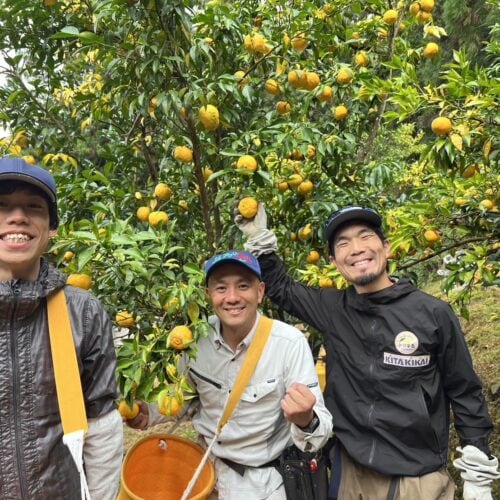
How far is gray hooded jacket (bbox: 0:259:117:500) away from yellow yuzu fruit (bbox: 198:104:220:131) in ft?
3.10

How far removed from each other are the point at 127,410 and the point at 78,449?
1.43ft

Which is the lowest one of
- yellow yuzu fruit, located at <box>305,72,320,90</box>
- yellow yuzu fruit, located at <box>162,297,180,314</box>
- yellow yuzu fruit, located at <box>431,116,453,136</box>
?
yellow yuzu fruit, located at <box>162,297,180,314</box>

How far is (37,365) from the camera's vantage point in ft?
4.17

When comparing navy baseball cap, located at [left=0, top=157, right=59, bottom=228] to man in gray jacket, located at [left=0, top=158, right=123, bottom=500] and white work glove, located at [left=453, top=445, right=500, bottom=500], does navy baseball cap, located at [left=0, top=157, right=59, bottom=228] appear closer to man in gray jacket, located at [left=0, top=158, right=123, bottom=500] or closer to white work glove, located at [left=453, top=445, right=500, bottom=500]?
man in gray jacket, located at [left=0, top=158, right=123, bottom=500]

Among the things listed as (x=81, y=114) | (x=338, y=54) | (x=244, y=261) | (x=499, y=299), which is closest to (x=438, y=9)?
(x=499, y=299)

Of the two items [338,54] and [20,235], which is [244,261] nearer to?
[20,235]

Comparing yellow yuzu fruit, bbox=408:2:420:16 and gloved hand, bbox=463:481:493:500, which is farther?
yellow yuzu fruit, bbox=408:2:420:16

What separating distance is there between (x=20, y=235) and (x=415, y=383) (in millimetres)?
1299

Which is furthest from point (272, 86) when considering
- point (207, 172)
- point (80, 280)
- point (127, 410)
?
point (127, 410)

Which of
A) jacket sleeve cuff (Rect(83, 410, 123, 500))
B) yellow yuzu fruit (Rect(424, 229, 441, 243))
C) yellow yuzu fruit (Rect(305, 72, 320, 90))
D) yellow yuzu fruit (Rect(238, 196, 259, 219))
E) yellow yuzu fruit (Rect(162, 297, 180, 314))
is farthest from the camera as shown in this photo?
yellow yuzu fruit (Rect(305, 72, 320, 90))

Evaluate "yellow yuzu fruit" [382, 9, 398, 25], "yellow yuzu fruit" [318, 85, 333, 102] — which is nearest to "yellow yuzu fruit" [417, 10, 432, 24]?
"yellow yuzu fruit" [382, 9, 398, 25]

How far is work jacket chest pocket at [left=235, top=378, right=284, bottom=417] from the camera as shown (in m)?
1.78

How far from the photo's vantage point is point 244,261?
1796 mm

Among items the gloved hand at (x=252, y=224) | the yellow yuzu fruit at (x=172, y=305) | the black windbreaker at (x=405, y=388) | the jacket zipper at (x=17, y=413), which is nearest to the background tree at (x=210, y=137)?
the yellow yuzu fruit at (x=172, y=305)
